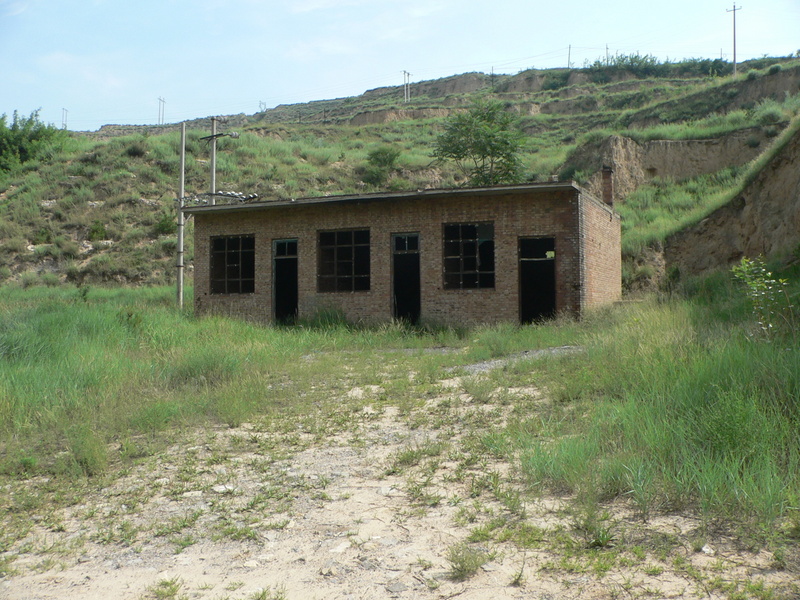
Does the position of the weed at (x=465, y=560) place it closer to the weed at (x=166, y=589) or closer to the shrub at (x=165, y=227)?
the weed at (x=166, y=589)

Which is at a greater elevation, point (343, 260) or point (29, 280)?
point (343, 260)

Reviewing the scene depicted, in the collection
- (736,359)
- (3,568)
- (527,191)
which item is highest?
(527,191)

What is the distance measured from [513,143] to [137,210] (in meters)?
22.4

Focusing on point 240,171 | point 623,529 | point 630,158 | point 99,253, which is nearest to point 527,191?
point 623,529

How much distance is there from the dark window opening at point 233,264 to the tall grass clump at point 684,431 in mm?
13702

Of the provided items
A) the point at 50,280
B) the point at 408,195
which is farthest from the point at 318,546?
the point at 50,280

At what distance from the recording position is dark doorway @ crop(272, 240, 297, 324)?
784 inches

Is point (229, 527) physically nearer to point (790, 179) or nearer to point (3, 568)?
point (3, 568)

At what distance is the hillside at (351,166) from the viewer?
3428 centimetres

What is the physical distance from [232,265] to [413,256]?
5.70 metres

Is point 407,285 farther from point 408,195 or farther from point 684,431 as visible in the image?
point 684,431

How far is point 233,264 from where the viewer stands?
20672mm

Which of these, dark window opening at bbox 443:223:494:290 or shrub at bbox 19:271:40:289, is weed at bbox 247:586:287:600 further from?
shrub at bbox 19:271:40:289

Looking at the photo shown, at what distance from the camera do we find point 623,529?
4.48 metres
